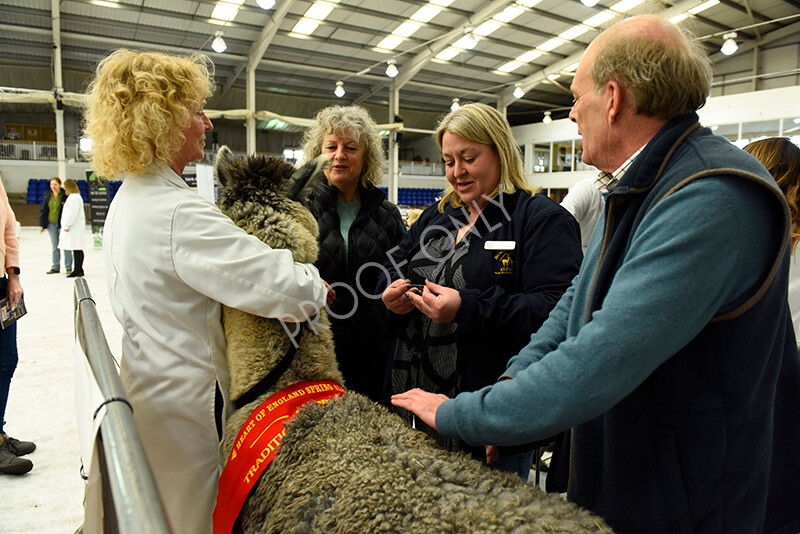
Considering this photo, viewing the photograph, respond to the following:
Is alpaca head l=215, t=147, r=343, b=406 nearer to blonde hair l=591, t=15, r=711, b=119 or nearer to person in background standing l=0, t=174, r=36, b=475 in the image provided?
blonde hair l=591, t=15, r=711, b=119

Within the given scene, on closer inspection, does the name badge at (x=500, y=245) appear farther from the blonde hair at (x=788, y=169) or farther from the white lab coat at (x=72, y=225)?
the white lab coat at (x=72, y=225)

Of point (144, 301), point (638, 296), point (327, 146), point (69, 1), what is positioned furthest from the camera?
point (69, 1)

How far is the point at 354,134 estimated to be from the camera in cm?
234

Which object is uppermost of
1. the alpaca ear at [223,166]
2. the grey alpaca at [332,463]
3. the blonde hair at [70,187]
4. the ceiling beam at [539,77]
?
the ceiling beam at [539,77]

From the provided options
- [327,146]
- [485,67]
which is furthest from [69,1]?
[327,146]

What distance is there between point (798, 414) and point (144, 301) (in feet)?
5.29

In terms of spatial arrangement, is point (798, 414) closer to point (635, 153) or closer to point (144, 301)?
point (635, 153)

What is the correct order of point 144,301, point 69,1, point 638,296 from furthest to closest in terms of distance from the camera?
point 69,1 → point 144,301 → point 638,296

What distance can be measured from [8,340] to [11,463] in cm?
70

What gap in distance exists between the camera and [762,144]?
7.01ft

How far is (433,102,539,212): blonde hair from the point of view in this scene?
5.74 feet

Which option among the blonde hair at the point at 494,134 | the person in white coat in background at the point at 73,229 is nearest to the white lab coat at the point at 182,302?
the blonde hair at the point at 494,134

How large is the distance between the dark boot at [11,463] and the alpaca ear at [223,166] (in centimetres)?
235

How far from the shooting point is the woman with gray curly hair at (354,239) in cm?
223
